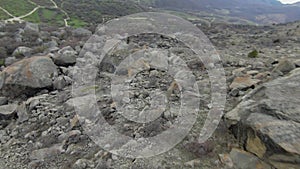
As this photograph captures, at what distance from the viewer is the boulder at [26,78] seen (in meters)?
11.4

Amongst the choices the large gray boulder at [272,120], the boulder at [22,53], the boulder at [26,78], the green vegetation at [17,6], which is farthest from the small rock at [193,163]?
the green vegetation at [17,6]

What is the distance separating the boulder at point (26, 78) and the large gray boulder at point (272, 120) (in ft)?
23.9

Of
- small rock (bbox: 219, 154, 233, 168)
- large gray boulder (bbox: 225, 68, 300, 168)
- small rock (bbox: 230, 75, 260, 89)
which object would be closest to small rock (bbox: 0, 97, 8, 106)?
small rock (bbox: 230, 75, 260, 89)

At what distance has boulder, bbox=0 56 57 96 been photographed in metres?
11.4

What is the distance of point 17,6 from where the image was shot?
83.7 m

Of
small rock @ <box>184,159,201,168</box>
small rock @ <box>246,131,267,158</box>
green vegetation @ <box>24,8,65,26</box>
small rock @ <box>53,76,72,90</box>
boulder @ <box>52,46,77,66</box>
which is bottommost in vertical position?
green vegetation @ <box>24,8,65,26</box>

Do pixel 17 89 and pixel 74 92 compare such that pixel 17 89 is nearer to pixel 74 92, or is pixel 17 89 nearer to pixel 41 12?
pixel 74 92

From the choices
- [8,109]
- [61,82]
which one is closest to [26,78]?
[61,82]

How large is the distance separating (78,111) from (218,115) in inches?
161

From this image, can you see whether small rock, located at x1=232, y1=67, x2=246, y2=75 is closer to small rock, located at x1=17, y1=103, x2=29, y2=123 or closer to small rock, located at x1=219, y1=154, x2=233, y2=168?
small rock, located at x1=219, y1=154, x2=233, y2=168

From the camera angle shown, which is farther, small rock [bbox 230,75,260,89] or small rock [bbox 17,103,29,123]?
small rock [bbox 17,103,29,123]

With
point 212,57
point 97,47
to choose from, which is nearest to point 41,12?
point 97,47

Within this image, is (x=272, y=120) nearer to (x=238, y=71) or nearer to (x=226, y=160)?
(x=226, y=160)

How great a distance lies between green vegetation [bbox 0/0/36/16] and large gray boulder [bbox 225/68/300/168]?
77.7m
